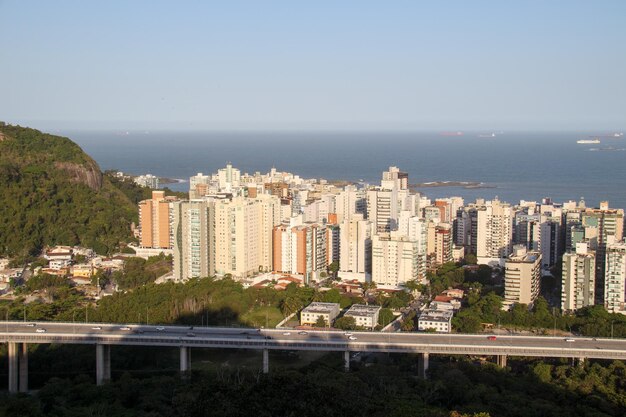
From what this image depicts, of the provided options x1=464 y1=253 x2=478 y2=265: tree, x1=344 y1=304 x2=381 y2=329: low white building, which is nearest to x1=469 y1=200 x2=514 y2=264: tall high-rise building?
x1=464 y1=253 x2=478 y2=265: tree

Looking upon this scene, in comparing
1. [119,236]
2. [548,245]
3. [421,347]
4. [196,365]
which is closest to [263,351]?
[196,365]

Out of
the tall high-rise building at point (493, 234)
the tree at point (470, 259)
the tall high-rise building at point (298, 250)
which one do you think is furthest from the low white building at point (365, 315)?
the tall high-rise building at point (493, 234)

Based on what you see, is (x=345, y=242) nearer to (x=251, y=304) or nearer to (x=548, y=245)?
(x=251, y=304)

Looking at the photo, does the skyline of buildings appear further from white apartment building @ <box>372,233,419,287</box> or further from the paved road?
the paved road

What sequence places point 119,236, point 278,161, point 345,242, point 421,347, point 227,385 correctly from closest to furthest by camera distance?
point 227,385
point 421,347
point 345,242
point 119,236
point 278,161

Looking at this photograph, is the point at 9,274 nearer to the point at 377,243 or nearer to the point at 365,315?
the point at 377,243

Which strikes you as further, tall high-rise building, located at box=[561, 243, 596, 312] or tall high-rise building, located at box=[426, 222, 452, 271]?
tall high-rise building, located at box=[426, 222, 452, 271]

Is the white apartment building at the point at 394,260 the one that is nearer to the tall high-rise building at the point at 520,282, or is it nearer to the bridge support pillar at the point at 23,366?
the tall high-rise building at the point at 520,282

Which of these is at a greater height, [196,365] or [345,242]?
[345,242]
